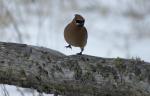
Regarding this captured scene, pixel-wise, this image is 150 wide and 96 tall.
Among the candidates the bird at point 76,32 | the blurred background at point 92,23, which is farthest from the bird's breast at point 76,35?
the blurred background at point 92,23

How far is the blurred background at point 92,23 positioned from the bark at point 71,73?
120 inches

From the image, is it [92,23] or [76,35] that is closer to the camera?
[76,35]

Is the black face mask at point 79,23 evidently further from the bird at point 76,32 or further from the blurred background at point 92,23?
the blurred background at point 92,23

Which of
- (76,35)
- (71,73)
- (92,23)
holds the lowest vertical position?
(71,73)

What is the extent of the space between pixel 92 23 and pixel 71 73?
456 centimetres

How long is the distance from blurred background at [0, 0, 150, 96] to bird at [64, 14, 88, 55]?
3.06 metres

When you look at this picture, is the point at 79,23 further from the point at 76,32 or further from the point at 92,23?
the point at 92,23

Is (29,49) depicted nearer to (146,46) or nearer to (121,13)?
(146,46)

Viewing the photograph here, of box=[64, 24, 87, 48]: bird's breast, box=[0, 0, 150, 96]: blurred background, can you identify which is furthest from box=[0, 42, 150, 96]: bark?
box=[0, 0, 150, 96]: blurred background

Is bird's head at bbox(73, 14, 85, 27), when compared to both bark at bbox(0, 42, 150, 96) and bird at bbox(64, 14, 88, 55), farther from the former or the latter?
bark at bbox(0, 42, 150, 96)

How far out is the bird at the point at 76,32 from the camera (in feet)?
9.29

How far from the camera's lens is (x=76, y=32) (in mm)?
2859

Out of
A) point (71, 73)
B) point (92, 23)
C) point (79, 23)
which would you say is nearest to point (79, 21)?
point (79, 23)

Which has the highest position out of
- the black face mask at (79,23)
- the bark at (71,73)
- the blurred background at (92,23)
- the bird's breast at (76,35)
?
the blurred background at (92,23)
